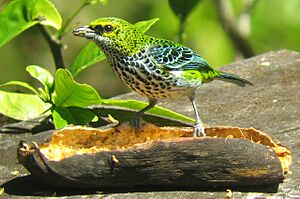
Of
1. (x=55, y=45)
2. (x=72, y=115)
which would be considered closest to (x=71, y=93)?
(x=72, y=115)

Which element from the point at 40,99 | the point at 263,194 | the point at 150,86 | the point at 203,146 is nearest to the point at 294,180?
the point at 263,194

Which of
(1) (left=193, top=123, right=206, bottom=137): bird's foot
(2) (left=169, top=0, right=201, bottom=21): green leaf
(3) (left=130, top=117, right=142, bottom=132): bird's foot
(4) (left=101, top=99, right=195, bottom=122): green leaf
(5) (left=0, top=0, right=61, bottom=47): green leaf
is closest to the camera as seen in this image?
(1) (left=193, top=123, right=206, bottom=137): bird's foot

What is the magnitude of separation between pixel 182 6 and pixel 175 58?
5.97ft

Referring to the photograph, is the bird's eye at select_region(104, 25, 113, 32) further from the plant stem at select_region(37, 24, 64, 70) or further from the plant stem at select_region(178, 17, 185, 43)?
the plant stem at select_region(178, 17, 185, 43)

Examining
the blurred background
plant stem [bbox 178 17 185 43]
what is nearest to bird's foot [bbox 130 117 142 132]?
plant stem [bbox 178 17 185 43]

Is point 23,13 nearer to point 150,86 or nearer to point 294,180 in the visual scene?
point 150,86

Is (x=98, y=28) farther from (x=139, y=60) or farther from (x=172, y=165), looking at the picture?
(x=172, y=165)

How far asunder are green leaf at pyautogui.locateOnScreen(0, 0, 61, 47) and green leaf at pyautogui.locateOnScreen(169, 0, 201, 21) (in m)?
1.32

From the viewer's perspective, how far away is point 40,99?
5.50 metres

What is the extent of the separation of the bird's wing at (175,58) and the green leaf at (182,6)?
1611 mm

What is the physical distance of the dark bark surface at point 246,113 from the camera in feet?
13.8

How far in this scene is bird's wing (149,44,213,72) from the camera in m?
4.62

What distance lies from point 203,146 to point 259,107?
4.31 feet

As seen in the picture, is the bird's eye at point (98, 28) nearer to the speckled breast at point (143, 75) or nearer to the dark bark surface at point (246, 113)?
the speckled breast at point (143, 75)
